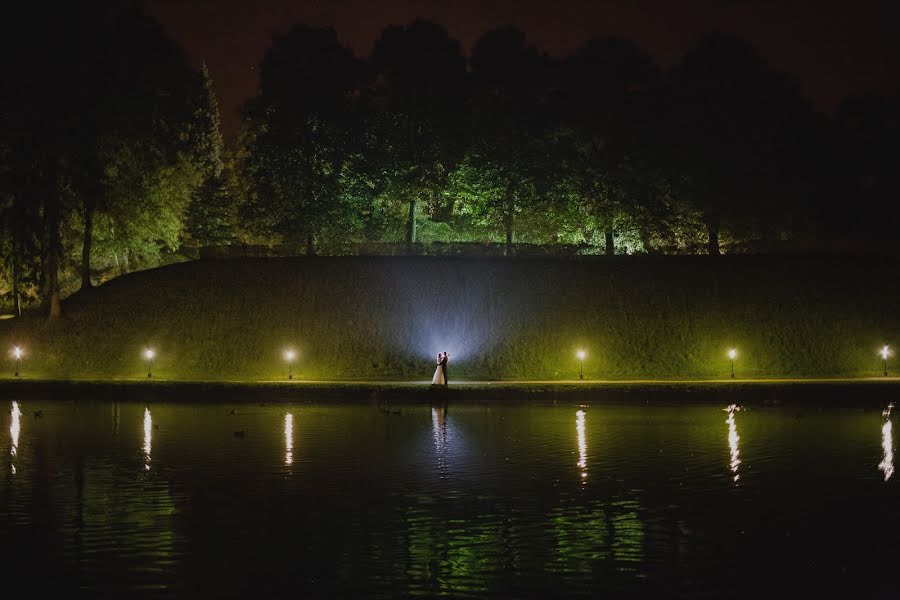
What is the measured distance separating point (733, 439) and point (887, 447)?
162 inches

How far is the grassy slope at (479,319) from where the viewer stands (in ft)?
167

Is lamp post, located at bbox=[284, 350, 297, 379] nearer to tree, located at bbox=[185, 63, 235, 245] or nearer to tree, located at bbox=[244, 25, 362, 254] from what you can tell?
tree, located at bbox=[244, 25, 362, 254]

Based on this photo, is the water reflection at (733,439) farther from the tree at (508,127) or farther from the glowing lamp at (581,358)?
the tree at (508,127)

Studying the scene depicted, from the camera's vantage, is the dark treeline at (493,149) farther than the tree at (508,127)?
No

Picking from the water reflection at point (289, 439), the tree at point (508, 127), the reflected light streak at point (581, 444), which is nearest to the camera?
the reflected light streak at point (581, 444)

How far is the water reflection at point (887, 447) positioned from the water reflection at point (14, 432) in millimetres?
20034

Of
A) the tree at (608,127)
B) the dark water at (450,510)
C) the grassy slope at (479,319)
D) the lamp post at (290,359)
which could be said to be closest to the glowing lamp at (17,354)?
the grassy slope at (479,319)

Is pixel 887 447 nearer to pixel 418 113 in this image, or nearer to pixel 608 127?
pixel 608 127

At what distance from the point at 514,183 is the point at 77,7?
1050 inches

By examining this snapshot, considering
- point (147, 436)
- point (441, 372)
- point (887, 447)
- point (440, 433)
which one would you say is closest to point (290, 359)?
point (441, 372)

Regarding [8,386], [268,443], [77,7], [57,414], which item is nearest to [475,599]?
[268,443]

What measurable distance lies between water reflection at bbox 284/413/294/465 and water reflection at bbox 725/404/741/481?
10665 mm

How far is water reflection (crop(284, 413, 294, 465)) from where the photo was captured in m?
27.0

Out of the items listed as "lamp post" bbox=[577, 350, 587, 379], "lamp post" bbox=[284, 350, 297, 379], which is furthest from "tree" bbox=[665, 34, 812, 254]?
"lamp post" bbox=[284, 350, 297, 379]
